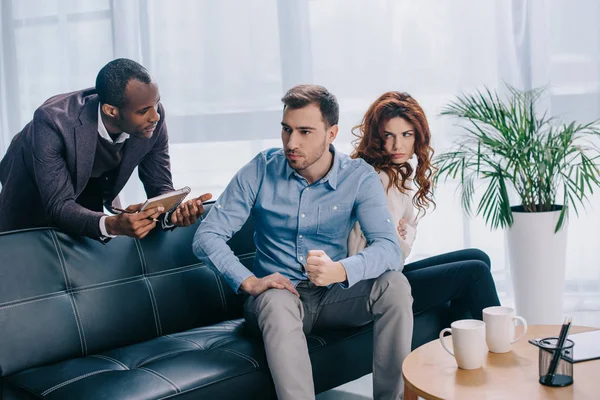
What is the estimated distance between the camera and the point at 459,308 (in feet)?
9.03

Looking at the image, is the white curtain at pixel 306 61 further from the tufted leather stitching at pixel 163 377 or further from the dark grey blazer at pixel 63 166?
the tufted leather stitching at pixel 163 377

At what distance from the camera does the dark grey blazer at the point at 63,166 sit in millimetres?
2520

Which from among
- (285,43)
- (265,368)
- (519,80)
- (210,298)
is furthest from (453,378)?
(285,43)

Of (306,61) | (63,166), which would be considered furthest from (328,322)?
(306,61)

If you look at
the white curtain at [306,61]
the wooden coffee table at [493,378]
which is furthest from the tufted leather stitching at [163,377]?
the white curtain at [306,61]

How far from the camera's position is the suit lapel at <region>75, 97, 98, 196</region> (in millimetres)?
2588

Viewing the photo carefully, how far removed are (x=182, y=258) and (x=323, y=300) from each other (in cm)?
55

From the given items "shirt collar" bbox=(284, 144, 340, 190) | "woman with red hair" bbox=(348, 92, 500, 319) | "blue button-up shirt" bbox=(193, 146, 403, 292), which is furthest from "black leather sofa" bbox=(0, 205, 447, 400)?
"shirt collar" bbox=(284, 144, 340, 190)

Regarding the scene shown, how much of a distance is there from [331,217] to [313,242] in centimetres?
10

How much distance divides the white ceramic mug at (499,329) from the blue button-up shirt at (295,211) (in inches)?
21.6

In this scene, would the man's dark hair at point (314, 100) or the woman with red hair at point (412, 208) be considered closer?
the man's dark hair at point (314, 100)

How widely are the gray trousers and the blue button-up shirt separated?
0.14 m

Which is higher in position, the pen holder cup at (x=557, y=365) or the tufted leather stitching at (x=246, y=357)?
the pen holder cup at (x=557, y=365)

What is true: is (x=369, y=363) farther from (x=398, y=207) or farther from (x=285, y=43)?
(x=285, y=43)
